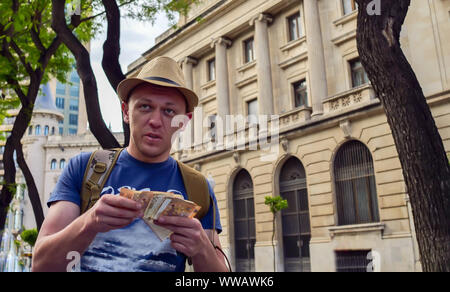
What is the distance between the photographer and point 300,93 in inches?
811

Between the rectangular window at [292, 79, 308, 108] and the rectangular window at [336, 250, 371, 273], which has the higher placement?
the rectangular window at [292, 79, 308, 108]

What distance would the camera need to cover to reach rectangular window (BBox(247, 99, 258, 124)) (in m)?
22.2

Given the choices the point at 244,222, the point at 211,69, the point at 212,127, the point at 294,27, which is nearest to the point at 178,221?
the point at 244,222

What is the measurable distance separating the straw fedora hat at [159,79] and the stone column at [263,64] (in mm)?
19119

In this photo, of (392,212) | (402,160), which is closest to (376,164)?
(392,212)

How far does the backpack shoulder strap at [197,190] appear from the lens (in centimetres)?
196

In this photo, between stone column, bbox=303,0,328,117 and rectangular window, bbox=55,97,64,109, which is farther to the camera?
rectangular window, bbox=55,97,64,109

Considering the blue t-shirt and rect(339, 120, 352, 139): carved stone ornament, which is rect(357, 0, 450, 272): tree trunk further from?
rect(339, 120, 352, 139): carved stone ornament

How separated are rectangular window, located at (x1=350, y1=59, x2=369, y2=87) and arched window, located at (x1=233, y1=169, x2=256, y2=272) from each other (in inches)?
284

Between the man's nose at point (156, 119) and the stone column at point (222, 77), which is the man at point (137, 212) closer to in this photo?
the man's nose at point (156, 119)

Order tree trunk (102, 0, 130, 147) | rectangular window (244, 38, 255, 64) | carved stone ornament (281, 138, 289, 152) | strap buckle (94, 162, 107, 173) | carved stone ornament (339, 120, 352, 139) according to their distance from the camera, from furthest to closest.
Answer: rectangular window (244, 38, 255, 64), carved stone ornament (281, 138, 289, 152), carved stone ornament (339, 120, 352, 139), tree trunk (102, 0, 130, 147), strap buckle (94, 162, 107, 173)

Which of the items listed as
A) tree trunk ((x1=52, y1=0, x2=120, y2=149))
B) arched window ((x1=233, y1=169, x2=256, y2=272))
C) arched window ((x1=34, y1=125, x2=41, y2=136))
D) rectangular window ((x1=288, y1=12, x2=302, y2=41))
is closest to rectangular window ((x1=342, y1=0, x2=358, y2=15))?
rectangular window ((x1=288, y1=12, x2=302, y2=41))
